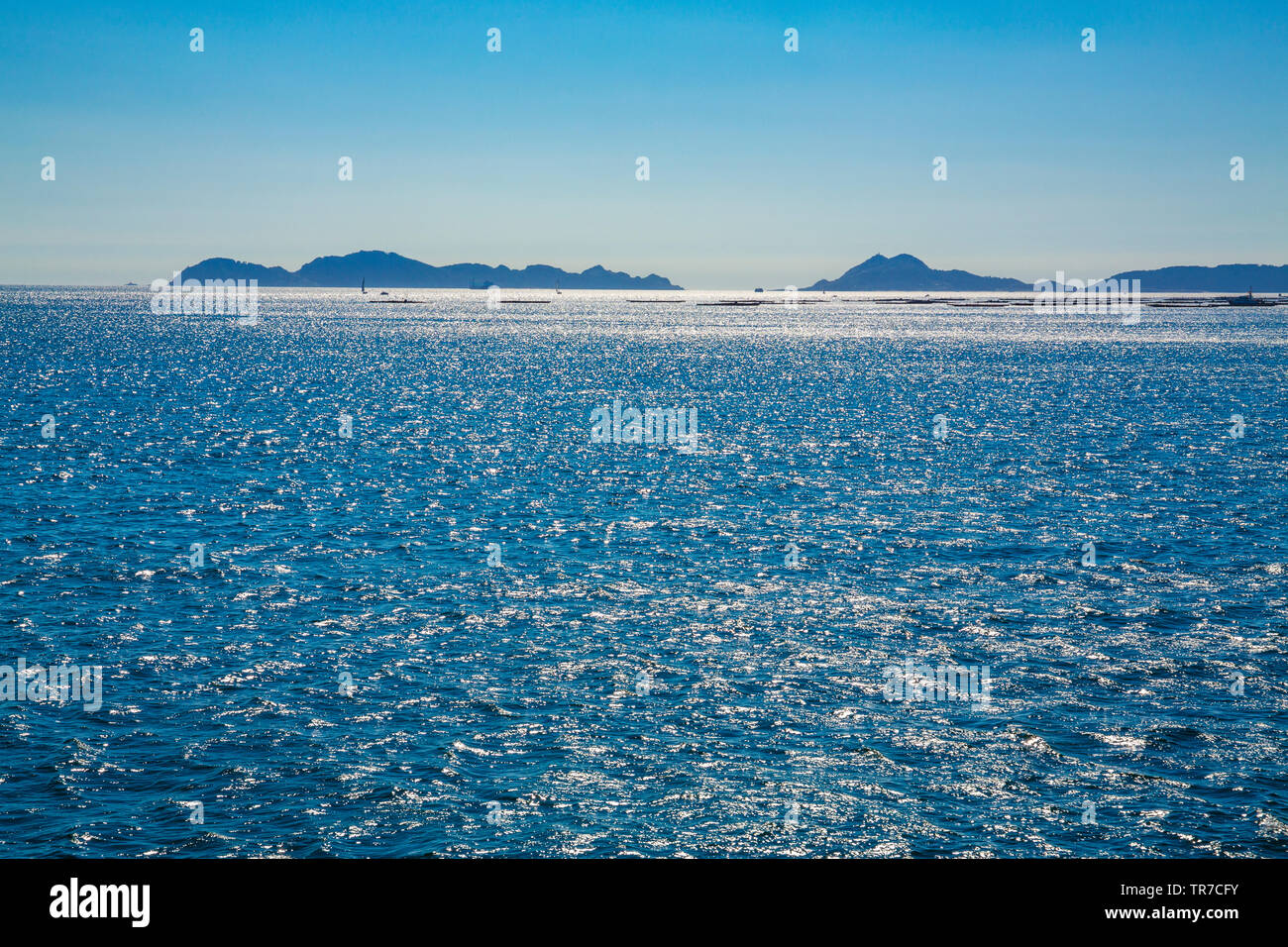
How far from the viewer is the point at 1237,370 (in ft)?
488

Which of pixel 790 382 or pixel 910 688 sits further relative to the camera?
pixel 790 382

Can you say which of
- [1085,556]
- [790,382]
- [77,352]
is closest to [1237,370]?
[790,382]

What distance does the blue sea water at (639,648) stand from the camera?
2106 centimetres

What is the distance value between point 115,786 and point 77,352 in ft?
559

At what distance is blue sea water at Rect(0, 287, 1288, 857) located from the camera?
21062 millimetres

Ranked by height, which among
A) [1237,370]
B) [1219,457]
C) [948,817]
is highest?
[1237,370]

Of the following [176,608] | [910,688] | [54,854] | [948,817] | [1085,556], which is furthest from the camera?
[1085,556]

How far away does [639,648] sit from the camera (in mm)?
31688

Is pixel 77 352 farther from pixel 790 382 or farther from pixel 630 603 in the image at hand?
pixel 630 603
